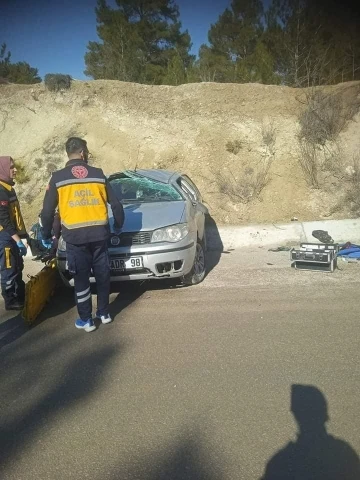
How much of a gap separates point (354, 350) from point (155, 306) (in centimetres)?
230

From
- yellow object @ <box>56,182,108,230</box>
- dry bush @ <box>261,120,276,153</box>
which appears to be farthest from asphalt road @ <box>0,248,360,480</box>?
dry bush @ <box>261,120,276,153</box>

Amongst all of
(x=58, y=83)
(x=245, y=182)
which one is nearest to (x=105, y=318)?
(x=245, y=182)

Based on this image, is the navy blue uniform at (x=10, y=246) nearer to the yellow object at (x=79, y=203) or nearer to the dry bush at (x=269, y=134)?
the yellow object at (x=79, y=203)

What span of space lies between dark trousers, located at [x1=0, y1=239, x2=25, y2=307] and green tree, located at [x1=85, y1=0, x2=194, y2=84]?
1566 centimetres

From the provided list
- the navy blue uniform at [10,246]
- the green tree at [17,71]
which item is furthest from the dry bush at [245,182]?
the green tree at [17,71]

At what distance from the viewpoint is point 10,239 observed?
14.9 ft

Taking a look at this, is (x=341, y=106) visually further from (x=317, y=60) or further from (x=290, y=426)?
(x=290, y=426)

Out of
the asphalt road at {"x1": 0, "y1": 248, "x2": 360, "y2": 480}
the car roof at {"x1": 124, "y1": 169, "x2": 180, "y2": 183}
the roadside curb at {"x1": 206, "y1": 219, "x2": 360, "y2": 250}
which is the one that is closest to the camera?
the asphalt road at {"x1": 0, "y1": 248, "x2": 360, "y2": 480}

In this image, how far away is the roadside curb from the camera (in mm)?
7871

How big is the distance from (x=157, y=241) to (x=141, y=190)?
5.04ft

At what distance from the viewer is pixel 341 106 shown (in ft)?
43.5

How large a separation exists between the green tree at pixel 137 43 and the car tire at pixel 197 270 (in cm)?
1477

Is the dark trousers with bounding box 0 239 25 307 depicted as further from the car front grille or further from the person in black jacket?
the car front grille

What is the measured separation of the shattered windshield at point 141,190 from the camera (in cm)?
582
